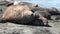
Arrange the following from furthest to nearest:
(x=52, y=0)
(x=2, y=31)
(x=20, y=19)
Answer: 1. (x=52, y=0)
2. (x=20, y=19)
3. (x=2, y=31)

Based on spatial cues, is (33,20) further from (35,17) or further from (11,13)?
(11,13)

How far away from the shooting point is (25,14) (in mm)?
4391

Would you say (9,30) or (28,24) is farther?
(28,24)

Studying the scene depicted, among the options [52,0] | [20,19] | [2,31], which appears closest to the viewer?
[2,31]

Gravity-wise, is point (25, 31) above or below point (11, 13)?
below

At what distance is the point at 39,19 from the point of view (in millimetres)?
4480

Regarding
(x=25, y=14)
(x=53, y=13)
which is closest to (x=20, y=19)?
(x=25, y=14)

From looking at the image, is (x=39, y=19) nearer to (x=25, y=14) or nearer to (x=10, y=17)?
(x=25, y=14)

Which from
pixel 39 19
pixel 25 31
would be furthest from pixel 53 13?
pixel 25 31

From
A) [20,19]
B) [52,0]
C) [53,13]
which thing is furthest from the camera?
[52,0]

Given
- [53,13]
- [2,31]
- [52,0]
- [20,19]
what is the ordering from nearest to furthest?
[2,31], [20,19], [53,13], [52,0]

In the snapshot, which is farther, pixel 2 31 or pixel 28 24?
pixel 28 24

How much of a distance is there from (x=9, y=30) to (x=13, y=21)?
82 centimetres

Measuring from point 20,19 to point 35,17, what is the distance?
0.36 meters
